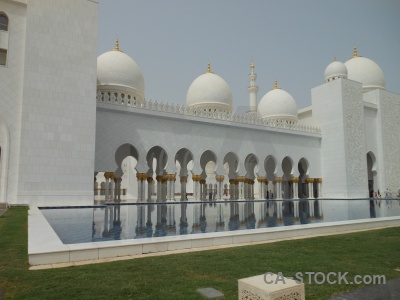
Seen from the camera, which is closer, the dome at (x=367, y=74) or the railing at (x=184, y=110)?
the railing at (x=184, y=110)

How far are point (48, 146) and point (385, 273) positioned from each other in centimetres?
872

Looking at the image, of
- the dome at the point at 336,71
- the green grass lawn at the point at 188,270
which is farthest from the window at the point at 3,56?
the dome at the point at 336,71

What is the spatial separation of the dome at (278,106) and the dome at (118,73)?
319 inches

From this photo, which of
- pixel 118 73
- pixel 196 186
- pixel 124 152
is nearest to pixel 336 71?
pixel 196 186

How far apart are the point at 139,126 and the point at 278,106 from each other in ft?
32.5

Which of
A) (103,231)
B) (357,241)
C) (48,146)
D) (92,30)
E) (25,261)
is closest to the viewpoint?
(25,261)

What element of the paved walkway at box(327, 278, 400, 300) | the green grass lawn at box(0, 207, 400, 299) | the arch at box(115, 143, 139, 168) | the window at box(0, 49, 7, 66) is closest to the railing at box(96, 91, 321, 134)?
the arch at box(115, 143, 139, 168)

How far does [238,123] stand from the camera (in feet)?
47.6

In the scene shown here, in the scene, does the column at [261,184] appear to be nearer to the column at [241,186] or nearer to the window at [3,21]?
the column at [241,186]

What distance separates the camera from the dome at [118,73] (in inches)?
535

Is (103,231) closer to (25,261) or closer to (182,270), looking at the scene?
(25,261)

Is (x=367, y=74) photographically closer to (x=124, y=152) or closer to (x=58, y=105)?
(x=124, y=152)

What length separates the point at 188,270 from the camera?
8.68 ft

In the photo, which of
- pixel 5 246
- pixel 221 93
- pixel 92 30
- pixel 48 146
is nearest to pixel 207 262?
pixel 5 246
